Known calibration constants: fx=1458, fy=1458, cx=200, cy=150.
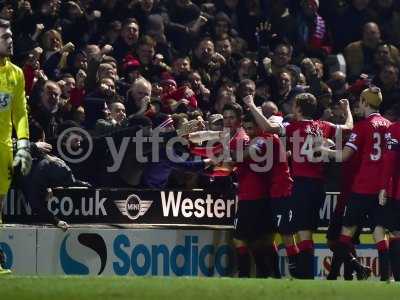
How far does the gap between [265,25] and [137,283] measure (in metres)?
10.3

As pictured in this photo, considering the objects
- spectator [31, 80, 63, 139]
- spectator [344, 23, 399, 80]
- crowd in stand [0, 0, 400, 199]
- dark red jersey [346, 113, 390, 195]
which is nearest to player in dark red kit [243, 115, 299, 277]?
dark red jersey [346, 113, 390, 195]

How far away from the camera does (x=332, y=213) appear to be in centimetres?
1709

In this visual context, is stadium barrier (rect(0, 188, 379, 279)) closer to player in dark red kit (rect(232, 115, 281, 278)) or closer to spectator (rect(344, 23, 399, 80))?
player in dark red kit (rect(232, 115, 281, 278))

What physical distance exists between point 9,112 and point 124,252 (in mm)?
3338

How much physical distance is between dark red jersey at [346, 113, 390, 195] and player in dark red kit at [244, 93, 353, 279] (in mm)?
393

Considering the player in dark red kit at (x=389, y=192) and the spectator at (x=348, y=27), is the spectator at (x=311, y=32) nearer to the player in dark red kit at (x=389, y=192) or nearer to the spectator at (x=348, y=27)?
the spectator at (x=348, y=27)

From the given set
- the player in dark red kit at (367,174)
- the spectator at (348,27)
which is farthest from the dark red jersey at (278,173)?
the spectator at (348,27)

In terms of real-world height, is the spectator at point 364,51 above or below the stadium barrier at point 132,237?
above

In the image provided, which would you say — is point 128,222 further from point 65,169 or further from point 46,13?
point 46,13

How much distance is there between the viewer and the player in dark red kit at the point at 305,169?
15781mm

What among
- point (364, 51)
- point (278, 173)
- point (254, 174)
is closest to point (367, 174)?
point (278, 173)

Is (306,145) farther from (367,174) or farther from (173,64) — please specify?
(173,64)

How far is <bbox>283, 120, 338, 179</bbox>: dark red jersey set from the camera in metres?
15.8

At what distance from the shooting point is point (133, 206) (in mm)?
16922
